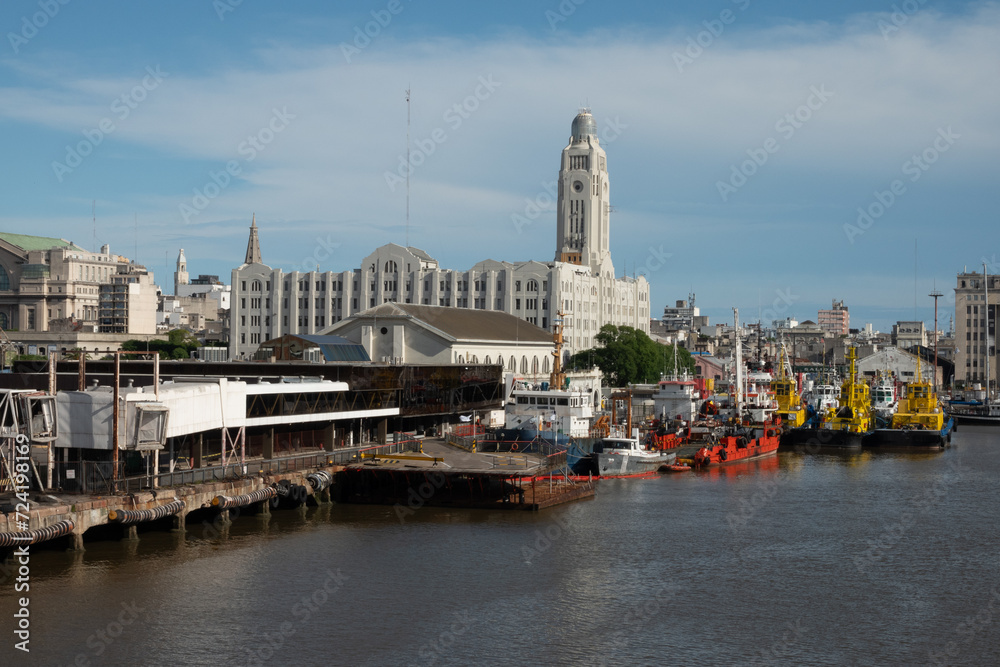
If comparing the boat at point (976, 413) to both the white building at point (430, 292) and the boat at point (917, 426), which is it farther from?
the white building at point (430, 292)

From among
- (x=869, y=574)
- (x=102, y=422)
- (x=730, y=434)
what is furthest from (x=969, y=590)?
(x=730, y=434)

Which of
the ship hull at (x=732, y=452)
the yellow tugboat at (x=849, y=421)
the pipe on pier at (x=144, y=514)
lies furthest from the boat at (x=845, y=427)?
the pipe on pier at (x=144, y=514)

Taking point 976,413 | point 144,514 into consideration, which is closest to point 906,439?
point 976,413

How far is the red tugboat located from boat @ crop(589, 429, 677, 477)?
20.5ft

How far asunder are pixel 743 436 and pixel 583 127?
92355 mm

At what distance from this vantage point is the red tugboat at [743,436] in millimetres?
73750

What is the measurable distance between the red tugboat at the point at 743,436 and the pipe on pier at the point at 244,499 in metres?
33.7

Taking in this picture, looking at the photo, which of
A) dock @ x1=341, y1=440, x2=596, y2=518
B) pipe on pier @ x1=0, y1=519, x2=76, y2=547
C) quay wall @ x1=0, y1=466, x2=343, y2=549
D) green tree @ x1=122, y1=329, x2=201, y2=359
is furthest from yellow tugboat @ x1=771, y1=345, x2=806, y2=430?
green tree @ x1=122, y1=329, x2=201, y2=359

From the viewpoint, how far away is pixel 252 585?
34969mm

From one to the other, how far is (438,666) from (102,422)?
19.9m

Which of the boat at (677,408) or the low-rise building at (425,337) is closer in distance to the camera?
the boat at (677,408)

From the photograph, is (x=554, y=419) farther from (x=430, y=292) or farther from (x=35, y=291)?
(x=35, y=291)

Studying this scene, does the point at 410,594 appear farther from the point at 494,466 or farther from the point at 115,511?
the point at 494,466

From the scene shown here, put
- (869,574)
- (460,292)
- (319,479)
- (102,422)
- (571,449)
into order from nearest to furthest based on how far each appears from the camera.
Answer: (869,574) < (102,422) < (319,479) < (571,449) < (460,292)
